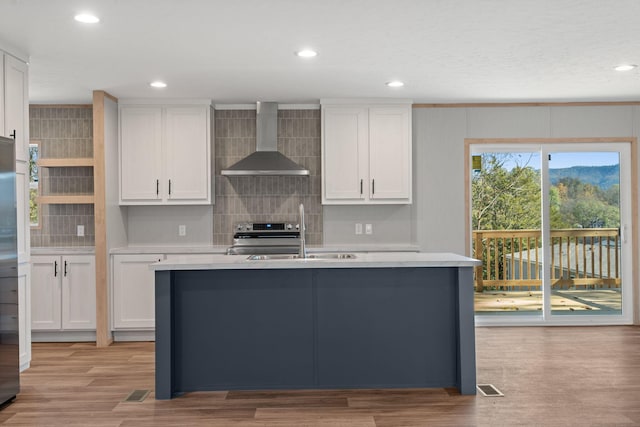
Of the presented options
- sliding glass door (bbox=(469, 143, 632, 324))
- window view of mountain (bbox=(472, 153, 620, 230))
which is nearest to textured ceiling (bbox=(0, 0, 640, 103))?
sliding glass door (bbox=(469, 143, 632, 324))

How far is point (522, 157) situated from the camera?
257 inches

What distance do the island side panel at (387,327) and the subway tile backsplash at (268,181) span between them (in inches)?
97.1

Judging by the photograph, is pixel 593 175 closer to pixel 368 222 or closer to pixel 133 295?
pixel 368 222

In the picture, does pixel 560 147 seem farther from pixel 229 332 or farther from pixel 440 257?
pixel 229 332

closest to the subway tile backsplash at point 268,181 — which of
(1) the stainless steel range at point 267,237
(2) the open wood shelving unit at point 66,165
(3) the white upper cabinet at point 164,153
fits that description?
(1) the stainless steel range at point 267,237

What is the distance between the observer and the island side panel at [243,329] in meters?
3.98

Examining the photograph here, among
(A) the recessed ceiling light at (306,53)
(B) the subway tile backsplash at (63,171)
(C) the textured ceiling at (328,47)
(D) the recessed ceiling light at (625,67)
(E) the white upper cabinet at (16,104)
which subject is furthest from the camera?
(B) the subway tile backsplash at (63,171)

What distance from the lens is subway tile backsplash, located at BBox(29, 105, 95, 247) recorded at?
6312 mm

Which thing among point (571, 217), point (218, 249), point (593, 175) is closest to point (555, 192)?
point (571, 217)

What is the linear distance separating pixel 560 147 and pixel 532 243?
42.8 inches

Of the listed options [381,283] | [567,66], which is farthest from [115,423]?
[567,66]

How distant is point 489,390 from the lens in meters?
4.02

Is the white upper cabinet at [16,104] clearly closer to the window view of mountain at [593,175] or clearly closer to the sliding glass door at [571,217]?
the sliding glass door at [571,217]

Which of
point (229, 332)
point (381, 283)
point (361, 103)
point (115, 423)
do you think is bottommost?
point (115, 423)
